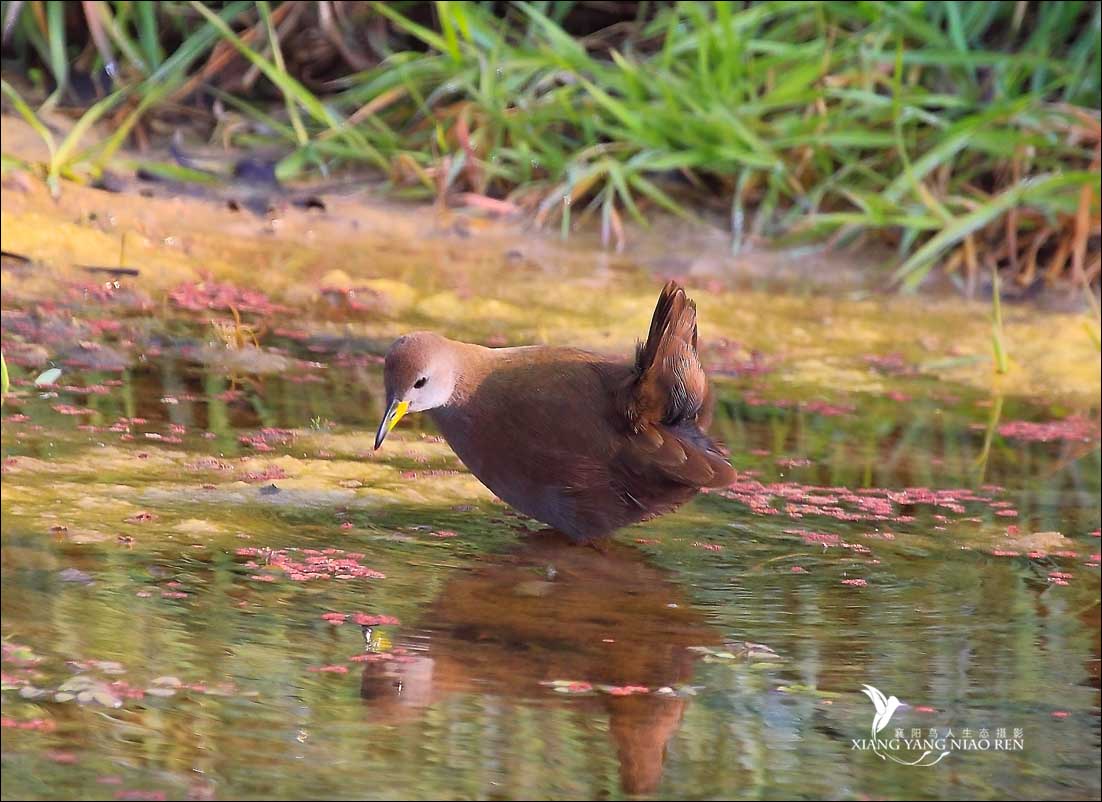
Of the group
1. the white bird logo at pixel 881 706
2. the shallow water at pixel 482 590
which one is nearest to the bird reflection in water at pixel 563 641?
the shallow water at pixel 482 590

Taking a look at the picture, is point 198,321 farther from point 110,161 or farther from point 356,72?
point 356,72

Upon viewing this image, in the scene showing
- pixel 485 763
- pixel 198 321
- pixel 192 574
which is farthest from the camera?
pixel 198 321

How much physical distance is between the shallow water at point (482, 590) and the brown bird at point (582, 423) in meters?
0.14

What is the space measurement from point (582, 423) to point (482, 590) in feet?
1.24

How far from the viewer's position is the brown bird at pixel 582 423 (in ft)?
10.2

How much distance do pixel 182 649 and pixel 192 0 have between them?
12.5 feet

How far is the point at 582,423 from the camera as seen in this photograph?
3.14m

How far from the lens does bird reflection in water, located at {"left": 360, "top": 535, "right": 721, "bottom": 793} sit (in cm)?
248

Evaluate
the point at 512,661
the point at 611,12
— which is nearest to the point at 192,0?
the point at 611,12

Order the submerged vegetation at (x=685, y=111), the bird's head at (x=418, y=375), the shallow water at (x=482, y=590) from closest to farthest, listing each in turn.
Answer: the shallow water at (x=482, y=590) → the bird's head at (x=418, y=375) → the submerged vegetation at (x=685, y=111)

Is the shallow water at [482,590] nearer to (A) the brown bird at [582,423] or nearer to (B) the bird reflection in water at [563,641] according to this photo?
(B) the bird reflection in water at [563,641]

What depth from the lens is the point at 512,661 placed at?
2.66 m

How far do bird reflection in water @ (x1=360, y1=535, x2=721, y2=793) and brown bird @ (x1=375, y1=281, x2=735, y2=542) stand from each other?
0.12 meters

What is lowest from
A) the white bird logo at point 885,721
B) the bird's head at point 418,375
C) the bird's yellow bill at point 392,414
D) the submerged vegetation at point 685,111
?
the white bird logo at point 885,721
